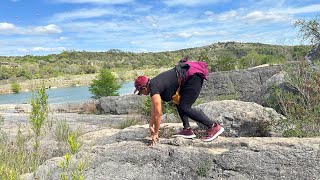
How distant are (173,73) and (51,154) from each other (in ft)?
13.6

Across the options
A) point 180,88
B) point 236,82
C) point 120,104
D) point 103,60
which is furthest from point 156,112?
point 103,60

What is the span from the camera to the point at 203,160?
6.25 metres

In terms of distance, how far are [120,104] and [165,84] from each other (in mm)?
15282

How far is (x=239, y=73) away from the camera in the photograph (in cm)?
2114

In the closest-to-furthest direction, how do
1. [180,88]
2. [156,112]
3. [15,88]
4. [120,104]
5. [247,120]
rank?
[156,112] → [180,88] → [247,120] → [120,104] → [15,88]

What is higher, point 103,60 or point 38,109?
point 38,109

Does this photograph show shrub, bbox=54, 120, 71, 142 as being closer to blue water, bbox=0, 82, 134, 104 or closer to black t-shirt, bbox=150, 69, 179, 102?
black t-shirt, bbox=150, 69, 179, 102

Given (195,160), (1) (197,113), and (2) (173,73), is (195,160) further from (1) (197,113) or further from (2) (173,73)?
(2) (173,73)

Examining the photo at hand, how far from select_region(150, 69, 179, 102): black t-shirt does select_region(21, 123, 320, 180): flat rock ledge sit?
81cm

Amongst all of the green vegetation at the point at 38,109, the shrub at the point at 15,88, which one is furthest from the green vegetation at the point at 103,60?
the green vegetation at the point at 38,109

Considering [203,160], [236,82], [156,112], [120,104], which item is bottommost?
[120,104]

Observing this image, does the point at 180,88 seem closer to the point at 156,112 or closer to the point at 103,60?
the point at 156,112

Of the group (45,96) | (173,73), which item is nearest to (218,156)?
(173,73)

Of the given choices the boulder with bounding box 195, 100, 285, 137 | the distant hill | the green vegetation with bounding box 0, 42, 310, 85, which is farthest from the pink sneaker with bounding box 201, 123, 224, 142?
the distant hill
